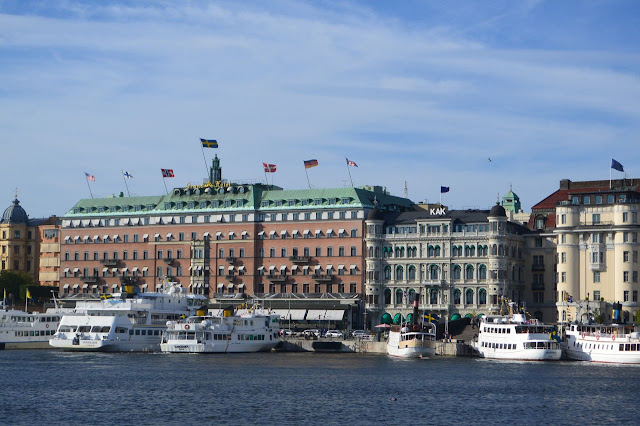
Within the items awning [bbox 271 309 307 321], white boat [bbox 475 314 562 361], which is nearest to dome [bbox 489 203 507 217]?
awning [bbox 271 309 307 321]

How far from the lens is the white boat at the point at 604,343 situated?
138 meters

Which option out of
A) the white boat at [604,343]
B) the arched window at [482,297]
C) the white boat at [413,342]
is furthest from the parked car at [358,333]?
the white boat at [604,343]

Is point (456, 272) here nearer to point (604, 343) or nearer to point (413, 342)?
point (413, 342)

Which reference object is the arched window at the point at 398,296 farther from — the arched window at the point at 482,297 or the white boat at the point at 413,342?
the white boat at the point at 413,342

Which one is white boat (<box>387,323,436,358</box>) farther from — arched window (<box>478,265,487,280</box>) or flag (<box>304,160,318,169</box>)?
flag (<box>304,160,318,169</box>)

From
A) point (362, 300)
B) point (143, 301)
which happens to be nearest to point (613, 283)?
point (362, 300)

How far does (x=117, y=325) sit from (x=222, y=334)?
14.2 m

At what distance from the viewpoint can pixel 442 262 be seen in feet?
629

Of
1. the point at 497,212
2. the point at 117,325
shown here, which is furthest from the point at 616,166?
the point at 117,325

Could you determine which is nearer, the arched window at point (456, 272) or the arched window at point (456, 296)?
the arched window at point (456, 296)

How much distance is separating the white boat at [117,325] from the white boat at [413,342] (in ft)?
105

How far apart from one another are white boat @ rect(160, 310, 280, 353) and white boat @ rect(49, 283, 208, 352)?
5326 mm

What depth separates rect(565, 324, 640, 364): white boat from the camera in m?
138

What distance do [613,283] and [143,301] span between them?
6802 centimetres
